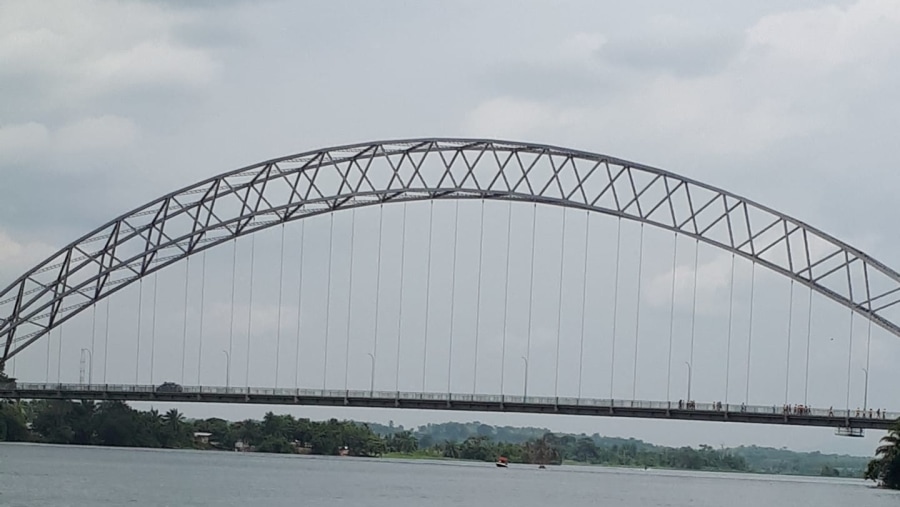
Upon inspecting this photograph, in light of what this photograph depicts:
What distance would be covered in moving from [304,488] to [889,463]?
3207 centimetres

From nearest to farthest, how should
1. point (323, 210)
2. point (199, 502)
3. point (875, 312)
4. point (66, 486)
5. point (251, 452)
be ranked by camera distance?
1. point (199, 502)
2. point (66, 486)
3. point (875, 312)
4. point (323, 210)
5. point (251, 452)

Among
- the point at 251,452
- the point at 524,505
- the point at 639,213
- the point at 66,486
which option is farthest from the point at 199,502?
the point at 251,452

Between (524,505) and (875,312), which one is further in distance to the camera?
(875,312)

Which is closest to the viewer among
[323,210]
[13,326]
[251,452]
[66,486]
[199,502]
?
[199,502]

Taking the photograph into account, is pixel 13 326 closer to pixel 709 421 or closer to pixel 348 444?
pixel 709 421

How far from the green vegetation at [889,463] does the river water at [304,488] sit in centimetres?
167

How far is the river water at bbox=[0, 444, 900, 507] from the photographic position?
231 feet

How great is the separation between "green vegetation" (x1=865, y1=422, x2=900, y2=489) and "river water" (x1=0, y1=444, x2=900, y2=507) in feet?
5.48

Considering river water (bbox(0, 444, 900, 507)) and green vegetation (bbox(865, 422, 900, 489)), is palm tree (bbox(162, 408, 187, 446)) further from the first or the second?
green vegetation (bbox(865, 422, 900, 489))

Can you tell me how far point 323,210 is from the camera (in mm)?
89000

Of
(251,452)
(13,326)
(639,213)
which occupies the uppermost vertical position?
(639,213)

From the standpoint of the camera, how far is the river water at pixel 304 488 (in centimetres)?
7038

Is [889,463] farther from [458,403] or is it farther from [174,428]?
[174,428]

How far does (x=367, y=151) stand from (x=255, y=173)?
652 centimetres
